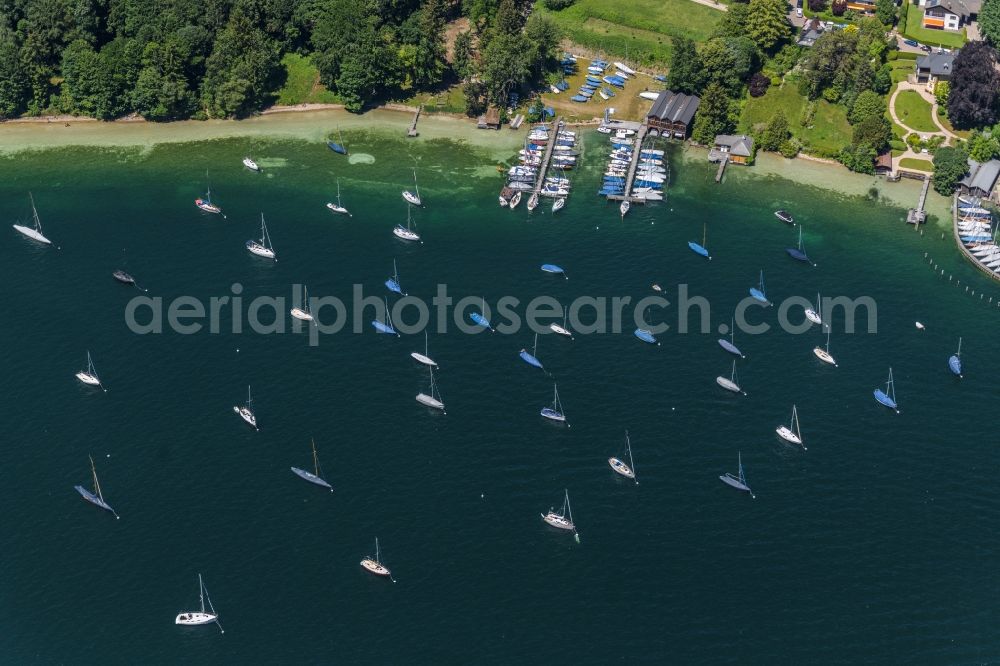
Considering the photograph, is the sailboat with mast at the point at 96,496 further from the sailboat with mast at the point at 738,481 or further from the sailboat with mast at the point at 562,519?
the sailboat with mast at the point at 738,481

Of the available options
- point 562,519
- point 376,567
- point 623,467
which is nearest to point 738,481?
A: point 623,467

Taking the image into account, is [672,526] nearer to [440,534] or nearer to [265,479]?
[440,534]

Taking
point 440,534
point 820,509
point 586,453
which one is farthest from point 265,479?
point 820,509

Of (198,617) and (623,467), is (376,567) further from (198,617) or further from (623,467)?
(623,467)

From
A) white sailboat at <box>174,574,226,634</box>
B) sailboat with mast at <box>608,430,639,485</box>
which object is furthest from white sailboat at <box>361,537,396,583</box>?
sailboat with mast at <box>608,430,639,485</box>

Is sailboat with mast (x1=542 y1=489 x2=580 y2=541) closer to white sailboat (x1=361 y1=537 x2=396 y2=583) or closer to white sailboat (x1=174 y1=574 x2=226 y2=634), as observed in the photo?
white sailboat (x1=361 y1=537 x2=396 y2=583)

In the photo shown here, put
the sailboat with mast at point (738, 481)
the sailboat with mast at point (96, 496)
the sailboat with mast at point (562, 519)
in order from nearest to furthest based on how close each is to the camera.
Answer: the sailboat with mast at point (562, 519) < the sailboat with mast at point (96, 496) < the sailboat with mast at point (738, 481)

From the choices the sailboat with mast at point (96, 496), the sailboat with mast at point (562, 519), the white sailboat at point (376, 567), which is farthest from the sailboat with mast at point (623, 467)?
the sailboat with mast at point (96, 496)

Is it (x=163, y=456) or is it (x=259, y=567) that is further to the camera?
(x=163, y=456)
